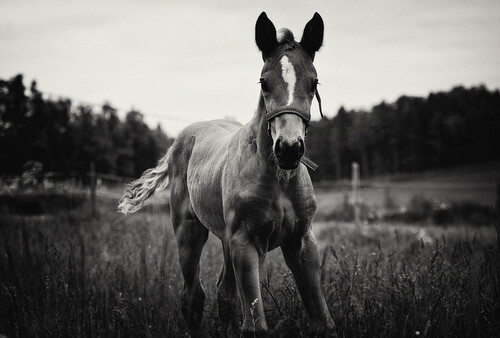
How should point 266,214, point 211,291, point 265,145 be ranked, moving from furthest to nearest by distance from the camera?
point 211,291, point 265,145, point 266,214

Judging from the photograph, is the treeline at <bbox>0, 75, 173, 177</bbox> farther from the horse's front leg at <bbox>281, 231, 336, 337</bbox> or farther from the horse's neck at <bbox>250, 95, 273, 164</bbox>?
the horse's front leg at <bbox>281, 231, 336, 337</bbox>

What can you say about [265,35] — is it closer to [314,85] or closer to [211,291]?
[314,85]

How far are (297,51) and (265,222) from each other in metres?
1.13

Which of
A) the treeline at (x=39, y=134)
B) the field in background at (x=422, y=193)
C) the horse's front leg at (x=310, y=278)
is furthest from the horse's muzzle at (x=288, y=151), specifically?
the treeline at (x=39, y=134)

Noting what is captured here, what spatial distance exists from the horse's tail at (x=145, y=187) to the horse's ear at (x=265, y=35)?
Result: 7.47ft

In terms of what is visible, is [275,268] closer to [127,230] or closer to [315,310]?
[315,310]

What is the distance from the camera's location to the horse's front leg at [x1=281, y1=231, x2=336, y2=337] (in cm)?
247

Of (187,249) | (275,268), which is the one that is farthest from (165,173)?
(275,268)

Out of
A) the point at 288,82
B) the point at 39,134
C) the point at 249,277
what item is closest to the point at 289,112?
the point at 288,82

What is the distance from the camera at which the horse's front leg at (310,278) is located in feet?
8.11

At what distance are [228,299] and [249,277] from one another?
1.07 metres

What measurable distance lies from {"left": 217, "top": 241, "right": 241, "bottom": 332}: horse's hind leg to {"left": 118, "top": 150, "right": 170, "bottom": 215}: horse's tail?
149cm

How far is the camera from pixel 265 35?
251 cm

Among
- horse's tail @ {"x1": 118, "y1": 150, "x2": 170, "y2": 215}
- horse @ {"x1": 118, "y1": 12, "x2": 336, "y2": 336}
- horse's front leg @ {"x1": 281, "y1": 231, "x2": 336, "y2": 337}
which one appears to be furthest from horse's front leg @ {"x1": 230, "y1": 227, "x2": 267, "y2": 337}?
horse's tail @ {"x1": 118, "y1": 150, "x2": 170, "y2": 215}
